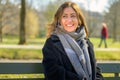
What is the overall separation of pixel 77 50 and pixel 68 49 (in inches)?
3.9

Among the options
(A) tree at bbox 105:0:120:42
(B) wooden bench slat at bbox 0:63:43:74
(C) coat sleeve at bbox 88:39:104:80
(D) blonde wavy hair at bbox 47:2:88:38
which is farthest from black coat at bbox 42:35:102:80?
(A) tree at bbox 105:0:120:42

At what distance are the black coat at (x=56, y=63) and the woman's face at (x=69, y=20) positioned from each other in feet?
0.72

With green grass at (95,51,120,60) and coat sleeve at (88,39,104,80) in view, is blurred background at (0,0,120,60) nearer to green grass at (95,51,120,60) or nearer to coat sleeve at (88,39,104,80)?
green grass at (95,51,120,60)

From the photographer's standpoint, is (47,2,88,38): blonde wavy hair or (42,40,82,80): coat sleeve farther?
(47,2,88,38): blonde wavy hair

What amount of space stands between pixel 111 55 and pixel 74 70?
1446 cm

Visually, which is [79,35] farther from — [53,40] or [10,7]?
[10,7]

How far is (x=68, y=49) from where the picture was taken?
4.26 metres

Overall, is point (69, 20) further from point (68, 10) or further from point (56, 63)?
point (56, 63)

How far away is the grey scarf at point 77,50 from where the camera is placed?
425 centimetres

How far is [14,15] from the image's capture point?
42.9 meters

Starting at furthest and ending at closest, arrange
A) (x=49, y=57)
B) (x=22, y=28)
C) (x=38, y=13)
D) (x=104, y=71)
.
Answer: (x=38, y=13), (x=22, y=28), (x=104, y=71), (x=49, y=57)

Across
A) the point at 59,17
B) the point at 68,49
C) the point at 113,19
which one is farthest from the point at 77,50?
the point at 113,19

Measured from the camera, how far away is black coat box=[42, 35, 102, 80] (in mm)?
4180

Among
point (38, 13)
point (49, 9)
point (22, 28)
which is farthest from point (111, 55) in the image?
point (38, 13)
